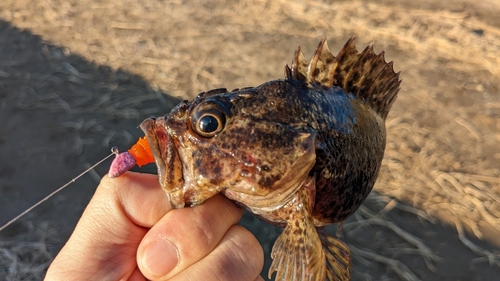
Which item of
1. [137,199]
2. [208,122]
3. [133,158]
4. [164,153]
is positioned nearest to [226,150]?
[208,122]

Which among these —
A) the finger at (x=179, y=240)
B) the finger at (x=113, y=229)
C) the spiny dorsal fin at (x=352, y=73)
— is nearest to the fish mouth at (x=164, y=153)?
the finger at (x=179, y=240)

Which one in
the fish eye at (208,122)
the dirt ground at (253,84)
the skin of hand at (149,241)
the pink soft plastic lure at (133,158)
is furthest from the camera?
the dirt ground at (253,84)

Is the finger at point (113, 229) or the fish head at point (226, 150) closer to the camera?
the fish head at point (226, 150)

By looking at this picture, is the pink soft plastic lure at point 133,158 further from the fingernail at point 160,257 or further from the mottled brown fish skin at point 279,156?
the fingernail at point 160,257

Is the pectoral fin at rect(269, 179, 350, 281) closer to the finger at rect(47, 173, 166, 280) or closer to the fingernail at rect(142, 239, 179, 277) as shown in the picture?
the fingernail at rect(142, 239, 179, 277)

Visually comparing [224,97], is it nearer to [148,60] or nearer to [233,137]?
[233,137]

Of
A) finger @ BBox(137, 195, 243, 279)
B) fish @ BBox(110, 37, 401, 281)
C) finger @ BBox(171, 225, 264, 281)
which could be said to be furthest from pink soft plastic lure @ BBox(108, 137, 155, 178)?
finger @ BBox(171, 225, 264, 281)

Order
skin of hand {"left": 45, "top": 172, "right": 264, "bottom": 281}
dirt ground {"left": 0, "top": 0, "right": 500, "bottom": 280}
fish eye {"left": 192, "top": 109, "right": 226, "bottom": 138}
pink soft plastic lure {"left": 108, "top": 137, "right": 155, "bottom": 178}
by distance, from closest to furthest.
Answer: fish eye {"left": 192, "top": 109, "right": 226, "bottom": 138} → pink soft plastic lure {"left": 108, "top": 137, "right": 155, "bottom": 178} → skin of hand {"left": 45, "top": 172, "right": 264, "bottom": 281} → dirt ground {"left": 0, "top": 0, "right": 500, "bottom": 280}

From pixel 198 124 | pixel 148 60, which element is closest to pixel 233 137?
pixel 198 124
